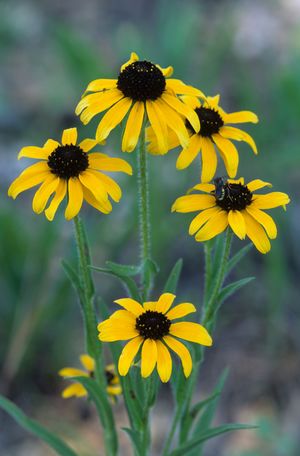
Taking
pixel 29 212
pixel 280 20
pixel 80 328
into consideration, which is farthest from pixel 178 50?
pixel 280 20

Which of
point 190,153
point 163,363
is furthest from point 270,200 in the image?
point 163,363

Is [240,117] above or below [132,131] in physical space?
above

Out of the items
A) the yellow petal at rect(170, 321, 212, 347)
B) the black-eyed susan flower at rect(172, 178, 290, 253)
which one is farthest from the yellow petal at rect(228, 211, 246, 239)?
the yellow petal at rect(170, 321, 212, 347)

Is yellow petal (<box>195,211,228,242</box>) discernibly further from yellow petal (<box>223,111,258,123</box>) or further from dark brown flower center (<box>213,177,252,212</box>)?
yellow petal (<box>223,111,258,123</box>)

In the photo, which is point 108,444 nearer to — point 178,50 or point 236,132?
point 236,132

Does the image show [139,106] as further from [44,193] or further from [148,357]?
[148,357]

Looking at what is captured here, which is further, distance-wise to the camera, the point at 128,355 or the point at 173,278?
the point at 173,278

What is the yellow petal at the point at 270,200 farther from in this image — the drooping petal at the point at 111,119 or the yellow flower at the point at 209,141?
the drooping petal at the point at 111,119
